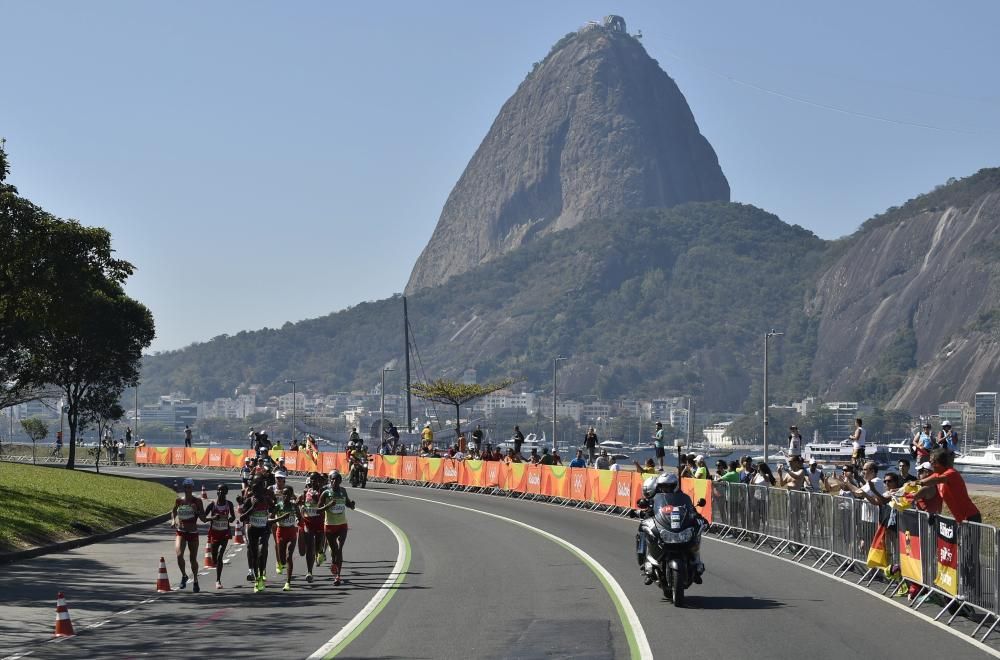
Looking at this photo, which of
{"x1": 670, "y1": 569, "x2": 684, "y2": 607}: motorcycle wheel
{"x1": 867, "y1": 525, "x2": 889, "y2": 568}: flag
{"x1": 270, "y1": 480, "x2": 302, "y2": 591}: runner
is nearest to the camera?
{"x1": 670, "y1": 569, "x2": 684, "y2": 607}: motorcycle wheel

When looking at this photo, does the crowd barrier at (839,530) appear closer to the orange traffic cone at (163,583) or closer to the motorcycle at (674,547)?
the motorcycle at (674,547)

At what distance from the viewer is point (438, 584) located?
66.5 feet

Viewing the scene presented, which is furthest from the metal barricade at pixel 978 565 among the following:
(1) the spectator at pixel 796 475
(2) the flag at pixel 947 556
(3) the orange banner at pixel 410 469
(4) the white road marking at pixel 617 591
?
(3) the orange banner at pixel 410 469

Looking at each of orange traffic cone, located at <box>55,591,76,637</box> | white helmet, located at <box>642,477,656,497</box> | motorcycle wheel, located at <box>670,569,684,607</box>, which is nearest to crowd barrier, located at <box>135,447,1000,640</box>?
motorcycle wheel, located at <box>670,569,684,607</box>

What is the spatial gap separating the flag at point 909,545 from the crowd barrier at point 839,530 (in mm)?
13

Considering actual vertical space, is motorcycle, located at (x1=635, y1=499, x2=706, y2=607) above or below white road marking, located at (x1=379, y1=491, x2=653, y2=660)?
above

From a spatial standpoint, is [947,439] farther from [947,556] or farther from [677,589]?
[677,589]

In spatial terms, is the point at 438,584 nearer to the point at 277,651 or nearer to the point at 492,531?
the point at 277,651

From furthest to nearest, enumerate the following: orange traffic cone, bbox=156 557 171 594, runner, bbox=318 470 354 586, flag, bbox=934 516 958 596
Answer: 1. runner, bbox=318 470 354 586
2. orange traffic cone, bbox=156 557 171 594
3. flag, bbox=934 516 958 596

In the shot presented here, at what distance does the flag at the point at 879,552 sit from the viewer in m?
19.5

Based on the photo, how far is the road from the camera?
14.2 metres

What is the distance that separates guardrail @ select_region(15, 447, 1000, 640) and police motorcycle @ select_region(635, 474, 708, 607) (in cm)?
282

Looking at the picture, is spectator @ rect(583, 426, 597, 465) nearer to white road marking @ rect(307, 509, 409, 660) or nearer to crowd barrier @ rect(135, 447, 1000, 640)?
crowd barrier @ rect(135, 447, 1000, 640)

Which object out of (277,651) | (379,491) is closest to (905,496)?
(277,651)
